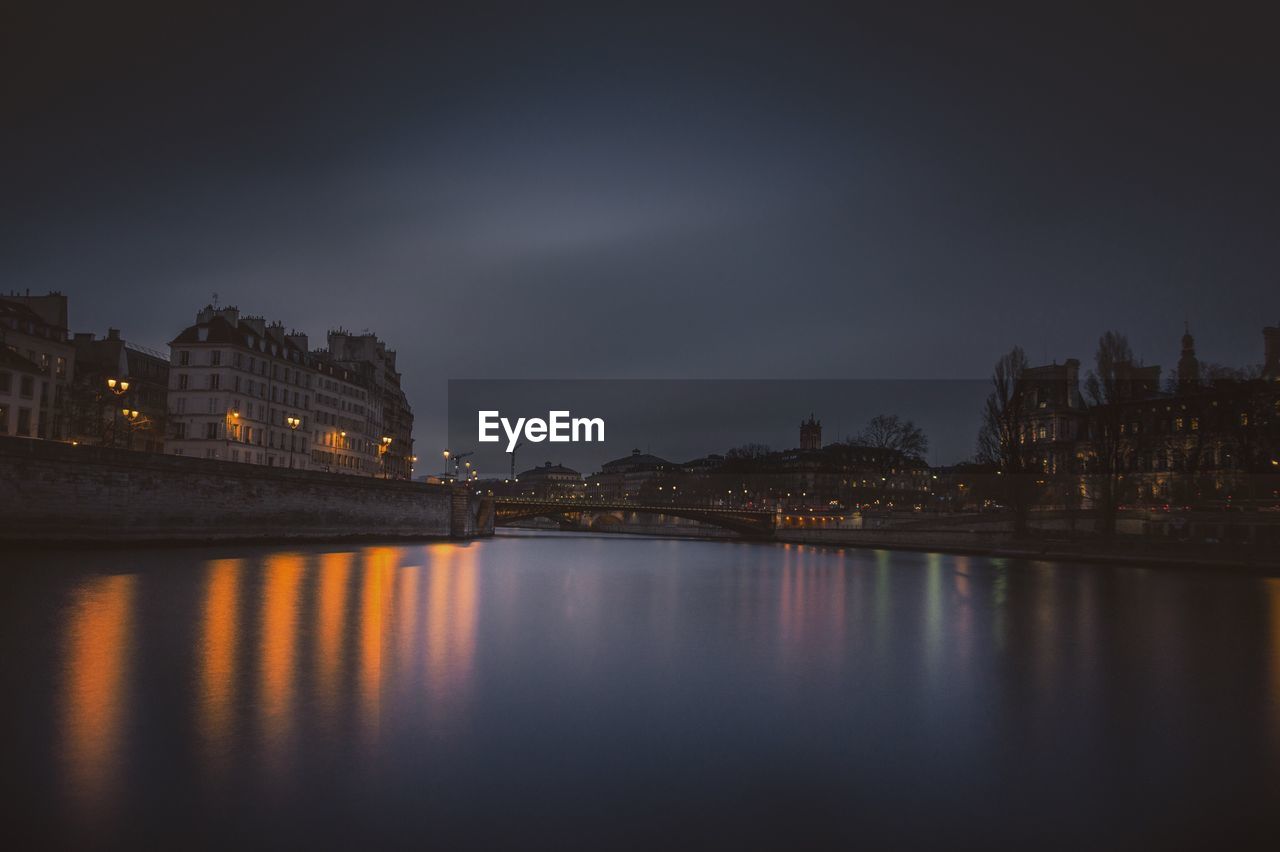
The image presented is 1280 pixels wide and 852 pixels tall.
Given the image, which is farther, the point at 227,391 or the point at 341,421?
the point at 341,421

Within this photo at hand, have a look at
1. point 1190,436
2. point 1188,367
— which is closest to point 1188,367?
point 1188,367

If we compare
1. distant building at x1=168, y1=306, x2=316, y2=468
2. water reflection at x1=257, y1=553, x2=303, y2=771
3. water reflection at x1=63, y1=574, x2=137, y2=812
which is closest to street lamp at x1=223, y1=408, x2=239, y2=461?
distant building at x1=168, y1=306, x2=316, y2=468

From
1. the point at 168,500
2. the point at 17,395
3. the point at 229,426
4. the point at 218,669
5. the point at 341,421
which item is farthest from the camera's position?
the point at 341,421

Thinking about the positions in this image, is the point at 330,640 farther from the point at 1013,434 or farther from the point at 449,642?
the point at 1013,434

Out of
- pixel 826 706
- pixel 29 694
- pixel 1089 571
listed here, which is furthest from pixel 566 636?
pixel 1089 571

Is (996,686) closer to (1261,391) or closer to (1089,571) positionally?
(1089,571)

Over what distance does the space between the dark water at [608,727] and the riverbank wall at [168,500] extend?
9.73 metres

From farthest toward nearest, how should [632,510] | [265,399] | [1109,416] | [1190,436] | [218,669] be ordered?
[632,510]
[265,399]
[1190,436]
[1109,416]
[218,669]

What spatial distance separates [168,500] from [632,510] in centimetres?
5282

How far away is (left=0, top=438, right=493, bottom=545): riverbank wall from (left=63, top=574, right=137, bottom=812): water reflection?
1363 cm

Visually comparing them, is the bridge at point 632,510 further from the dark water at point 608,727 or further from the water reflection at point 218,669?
the dark water at point 608,727

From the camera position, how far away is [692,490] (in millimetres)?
132500

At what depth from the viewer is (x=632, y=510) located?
83.8m

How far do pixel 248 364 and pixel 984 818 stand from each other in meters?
67.8
